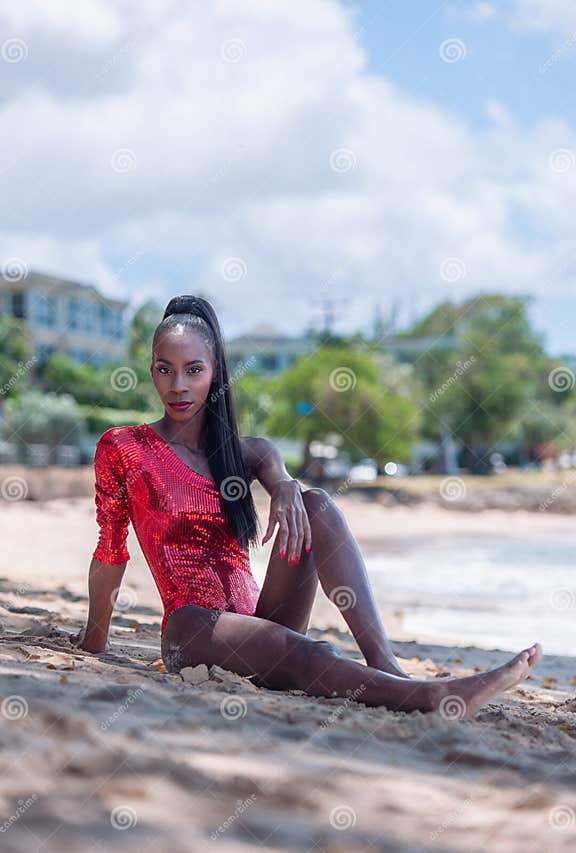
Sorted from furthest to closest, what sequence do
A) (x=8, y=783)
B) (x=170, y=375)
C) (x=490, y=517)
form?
1. (x=490, y=517)
2. (x=170, y=375)
3. (x=8, y=783)

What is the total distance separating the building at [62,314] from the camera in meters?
44.1

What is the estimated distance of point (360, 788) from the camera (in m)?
Result: 2.24

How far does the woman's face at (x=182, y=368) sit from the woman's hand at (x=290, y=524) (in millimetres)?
485

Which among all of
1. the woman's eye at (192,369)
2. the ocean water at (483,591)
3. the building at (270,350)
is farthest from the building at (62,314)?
the woman's eye at (192,369)

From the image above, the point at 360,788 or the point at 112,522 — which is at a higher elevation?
the point at 112,522

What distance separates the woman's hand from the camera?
2.96 metres

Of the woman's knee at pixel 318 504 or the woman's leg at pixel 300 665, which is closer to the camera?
the woman's leg at pixel 300 665

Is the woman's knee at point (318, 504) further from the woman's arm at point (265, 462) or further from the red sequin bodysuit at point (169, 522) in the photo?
the red sequin bodysuit at point (169, 522)

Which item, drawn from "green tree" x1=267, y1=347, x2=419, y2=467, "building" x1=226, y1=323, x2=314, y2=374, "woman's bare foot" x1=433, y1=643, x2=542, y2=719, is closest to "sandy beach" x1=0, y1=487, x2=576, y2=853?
"woman's bare foot" x1=433, y1=643, x2=542, y2=719

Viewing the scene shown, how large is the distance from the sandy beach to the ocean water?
4213mm

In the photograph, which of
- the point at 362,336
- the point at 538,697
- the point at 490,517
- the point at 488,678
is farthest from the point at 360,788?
the point at 362,336

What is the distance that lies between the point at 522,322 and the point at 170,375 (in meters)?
51.8

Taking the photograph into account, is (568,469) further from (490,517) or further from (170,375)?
(170,375)

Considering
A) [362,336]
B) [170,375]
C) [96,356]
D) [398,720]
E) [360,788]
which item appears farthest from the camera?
[362,336]
